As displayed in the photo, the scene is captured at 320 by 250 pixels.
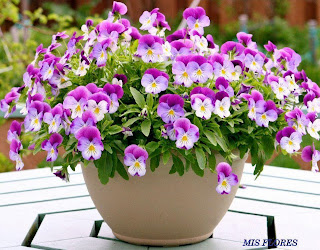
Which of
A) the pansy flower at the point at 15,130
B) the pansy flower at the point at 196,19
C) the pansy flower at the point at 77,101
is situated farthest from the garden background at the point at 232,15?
the pansy flower at the point at 77,101

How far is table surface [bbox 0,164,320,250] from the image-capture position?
3.97ft

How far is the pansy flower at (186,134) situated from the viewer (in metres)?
0.99

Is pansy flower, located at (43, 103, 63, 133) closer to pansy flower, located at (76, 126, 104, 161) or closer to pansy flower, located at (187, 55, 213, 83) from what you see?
pansy flower, located at (76, 126, 104, 161)

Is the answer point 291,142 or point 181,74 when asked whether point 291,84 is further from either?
point 181,74

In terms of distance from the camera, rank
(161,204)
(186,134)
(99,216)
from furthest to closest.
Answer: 1. (99,216)
2. (161,204)
3. (186,134)

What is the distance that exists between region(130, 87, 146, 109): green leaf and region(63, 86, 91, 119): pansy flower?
8 cm

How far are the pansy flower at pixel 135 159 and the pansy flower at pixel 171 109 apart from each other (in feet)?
0.22

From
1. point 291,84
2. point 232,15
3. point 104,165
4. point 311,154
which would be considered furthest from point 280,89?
point 232,15

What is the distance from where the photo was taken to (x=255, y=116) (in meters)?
1.05

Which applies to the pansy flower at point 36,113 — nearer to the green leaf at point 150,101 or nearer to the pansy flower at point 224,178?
the green leaf at point 150,101

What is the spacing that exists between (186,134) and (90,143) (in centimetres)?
16

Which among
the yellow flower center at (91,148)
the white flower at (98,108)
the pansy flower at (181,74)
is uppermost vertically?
the pansy flower at (181,74)

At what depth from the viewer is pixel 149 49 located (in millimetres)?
1056

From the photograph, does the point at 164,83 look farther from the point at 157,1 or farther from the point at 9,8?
the point at 157,1
